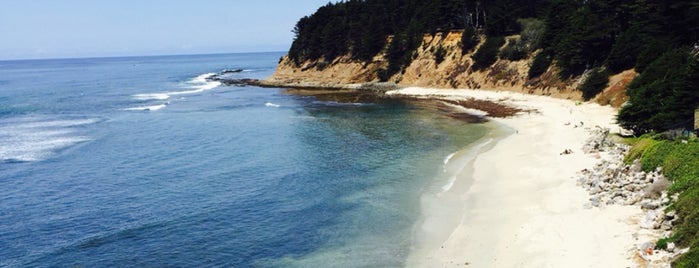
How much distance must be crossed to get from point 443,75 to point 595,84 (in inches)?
1181

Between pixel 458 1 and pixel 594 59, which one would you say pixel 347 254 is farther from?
pixel 458 1

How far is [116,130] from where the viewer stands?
5547 cm

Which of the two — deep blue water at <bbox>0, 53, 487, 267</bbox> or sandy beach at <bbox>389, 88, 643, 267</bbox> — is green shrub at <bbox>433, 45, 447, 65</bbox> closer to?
deep blue water at <bbox>0, 53, 487, 267</bbox>

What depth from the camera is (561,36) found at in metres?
66.9

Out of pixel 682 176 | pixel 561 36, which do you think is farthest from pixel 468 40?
pixel 682 176

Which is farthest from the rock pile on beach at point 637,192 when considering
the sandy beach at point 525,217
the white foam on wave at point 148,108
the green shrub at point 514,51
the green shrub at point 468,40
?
the white foam on wave at point 148,108

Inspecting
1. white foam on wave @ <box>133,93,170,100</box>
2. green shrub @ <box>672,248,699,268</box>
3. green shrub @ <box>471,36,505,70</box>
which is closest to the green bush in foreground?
green shrub @ <box>672,248,699,268</box>

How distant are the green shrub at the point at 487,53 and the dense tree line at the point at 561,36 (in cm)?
17

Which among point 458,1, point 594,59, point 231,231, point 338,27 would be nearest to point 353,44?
point 338,27

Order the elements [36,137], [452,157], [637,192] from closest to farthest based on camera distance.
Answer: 1. [637,192]
2. [452,157]
3. [36,137]

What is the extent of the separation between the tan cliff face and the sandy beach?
69.2 ft

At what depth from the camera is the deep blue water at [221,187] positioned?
72.8 ft

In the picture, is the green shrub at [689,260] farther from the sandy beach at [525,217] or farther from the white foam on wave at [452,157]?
the white foam on wave at [452,157]

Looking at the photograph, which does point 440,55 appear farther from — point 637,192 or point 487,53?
point 637,192
